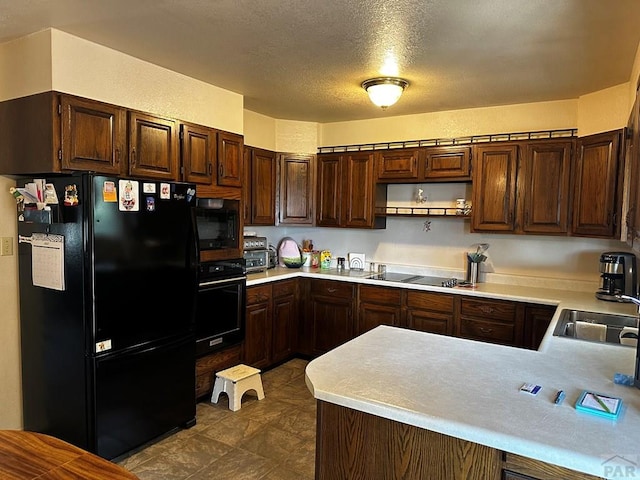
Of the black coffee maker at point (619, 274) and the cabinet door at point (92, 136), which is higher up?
the cabinet door at point (92, 136)

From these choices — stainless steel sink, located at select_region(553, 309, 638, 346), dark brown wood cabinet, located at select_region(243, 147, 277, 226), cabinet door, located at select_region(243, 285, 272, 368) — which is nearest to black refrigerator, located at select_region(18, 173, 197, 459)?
cabinet door, located at select_region(243, 285, 272, 368)

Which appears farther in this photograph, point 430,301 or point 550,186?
point 430,301

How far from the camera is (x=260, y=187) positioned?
4145 millimetres

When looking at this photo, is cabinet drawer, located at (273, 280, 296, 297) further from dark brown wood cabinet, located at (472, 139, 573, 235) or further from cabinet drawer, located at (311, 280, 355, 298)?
dark brown wood cabinet, located at (472, 139, 573, 235)

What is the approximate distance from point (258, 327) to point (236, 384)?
0.70m

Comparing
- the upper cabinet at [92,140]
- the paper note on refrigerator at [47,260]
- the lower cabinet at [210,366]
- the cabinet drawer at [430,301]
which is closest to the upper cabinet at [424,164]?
the cabinet drawer at [430,301]

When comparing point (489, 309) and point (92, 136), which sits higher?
point (92, 136)

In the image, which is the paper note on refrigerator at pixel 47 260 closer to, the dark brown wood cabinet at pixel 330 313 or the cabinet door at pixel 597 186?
the dark brown wood cabinet at pixel 330 313

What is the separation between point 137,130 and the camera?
270cm

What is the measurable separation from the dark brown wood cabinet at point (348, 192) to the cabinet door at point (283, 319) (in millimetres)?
800

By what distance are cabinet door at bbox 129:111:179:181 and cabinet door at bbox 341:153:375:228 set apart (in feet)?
5.90

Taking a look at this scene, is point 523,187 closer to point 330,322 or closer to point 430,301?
point 430,301

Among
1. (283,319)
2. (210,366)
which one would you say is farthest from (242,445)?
(283,319)

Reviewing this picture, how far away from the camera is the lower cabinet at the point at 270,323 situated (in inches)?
146
